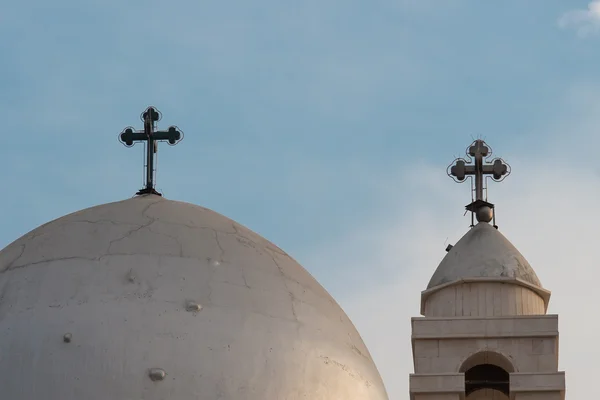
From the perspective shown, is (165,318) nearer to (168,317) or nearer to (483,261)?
(168,317)

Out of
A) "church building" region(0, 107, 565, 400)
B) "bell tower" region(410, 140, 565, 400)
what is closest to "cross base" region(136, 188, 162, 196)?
"church building" region(0, 107, 565, 400)

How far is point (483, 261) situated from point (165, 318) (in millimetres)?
8434

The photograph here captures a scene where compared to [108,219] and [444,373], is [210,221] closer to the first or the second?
[108,219]

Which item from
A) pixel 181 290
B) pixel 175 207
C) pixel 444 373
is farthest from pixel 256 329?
pixel 444 373

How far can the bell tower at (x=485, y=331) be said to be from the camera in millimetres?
31656

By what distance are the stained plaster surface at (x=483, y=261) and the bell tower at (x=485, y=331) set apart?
17 mm

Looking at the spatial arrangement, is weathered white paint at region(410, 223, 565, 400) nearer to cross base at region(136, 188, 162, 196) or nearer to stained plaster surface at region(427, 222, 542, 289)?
stained plaster surface at region(427, 222, 542, 289)

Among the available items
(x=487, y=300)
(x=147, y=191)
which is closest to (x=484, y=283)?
(x=487, y=300)

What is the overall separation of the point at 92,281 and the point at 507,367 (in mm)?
8366

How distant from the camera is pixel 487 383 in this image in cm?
3256

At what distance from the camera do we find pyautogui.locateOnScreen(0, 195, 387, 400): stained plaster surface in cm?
Answer: 2600

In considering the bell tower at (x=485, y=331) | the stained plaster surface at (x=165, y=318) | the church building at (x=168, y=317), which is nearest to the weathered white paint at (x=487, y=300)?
the bell tower at (x=485, y=331)

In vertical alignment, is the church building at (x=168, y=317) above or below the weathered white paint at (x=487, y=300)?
below

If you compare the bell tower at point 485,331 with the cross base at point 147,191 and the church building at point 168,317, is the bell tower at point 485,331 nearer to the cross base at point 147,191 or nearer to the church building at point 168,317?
the church building at point 168,317
